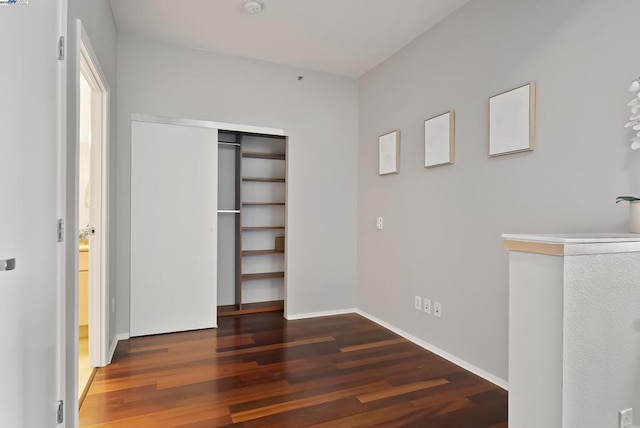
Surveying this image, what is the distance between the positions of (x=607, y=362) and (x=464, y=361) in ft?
4.76

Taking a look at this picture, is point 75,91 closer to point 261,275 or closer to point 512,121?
point 512,121

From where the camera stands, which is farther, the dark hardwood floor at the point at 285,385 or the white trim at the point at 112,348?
the white trim at the point at 112,348

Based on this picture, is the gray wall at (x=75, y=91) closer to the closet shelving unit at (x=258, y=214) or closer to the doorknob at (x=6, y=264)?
the doorknob at (x=6, y=264)

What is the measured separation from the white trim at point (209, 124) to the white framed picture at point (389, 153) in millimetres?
1078

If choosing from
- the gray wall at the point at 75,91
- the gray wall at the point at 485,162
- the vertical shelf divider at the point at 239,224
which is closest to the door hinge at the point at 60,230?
the gray wall at the point at 75,91

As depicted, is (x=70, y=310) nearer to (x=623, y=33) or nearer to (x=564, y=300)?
(x=564, y=300)

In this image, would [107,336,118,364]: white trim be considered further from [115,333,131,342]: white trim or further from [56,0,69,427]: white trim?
[56,0,69,427]: white trim

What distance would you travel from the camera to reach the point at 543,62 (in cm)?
228

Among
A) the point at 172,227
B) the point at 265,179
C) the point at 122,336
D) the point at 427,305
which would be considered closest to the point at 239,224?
the point at 265,179

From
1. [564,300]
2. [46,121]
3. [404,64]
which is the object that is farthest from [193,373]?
[404,64]

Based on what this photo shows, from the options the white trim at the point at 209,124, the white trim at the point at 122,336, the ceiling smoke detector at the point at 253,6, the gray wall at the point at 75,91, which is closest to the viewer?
the gray wall at the point at 75,91

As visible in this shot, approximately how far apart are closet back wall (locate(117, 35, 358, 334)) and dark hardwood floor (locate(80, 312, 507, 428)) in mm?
802

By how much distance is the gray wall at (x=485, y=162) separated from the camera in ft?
6.45

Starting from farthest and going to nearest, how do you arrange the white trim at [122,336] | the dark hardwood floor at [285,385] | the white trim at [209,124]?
the white trim at [209,124] → the white trim at [122,336] → the dark hardwood floor at [285,385]
